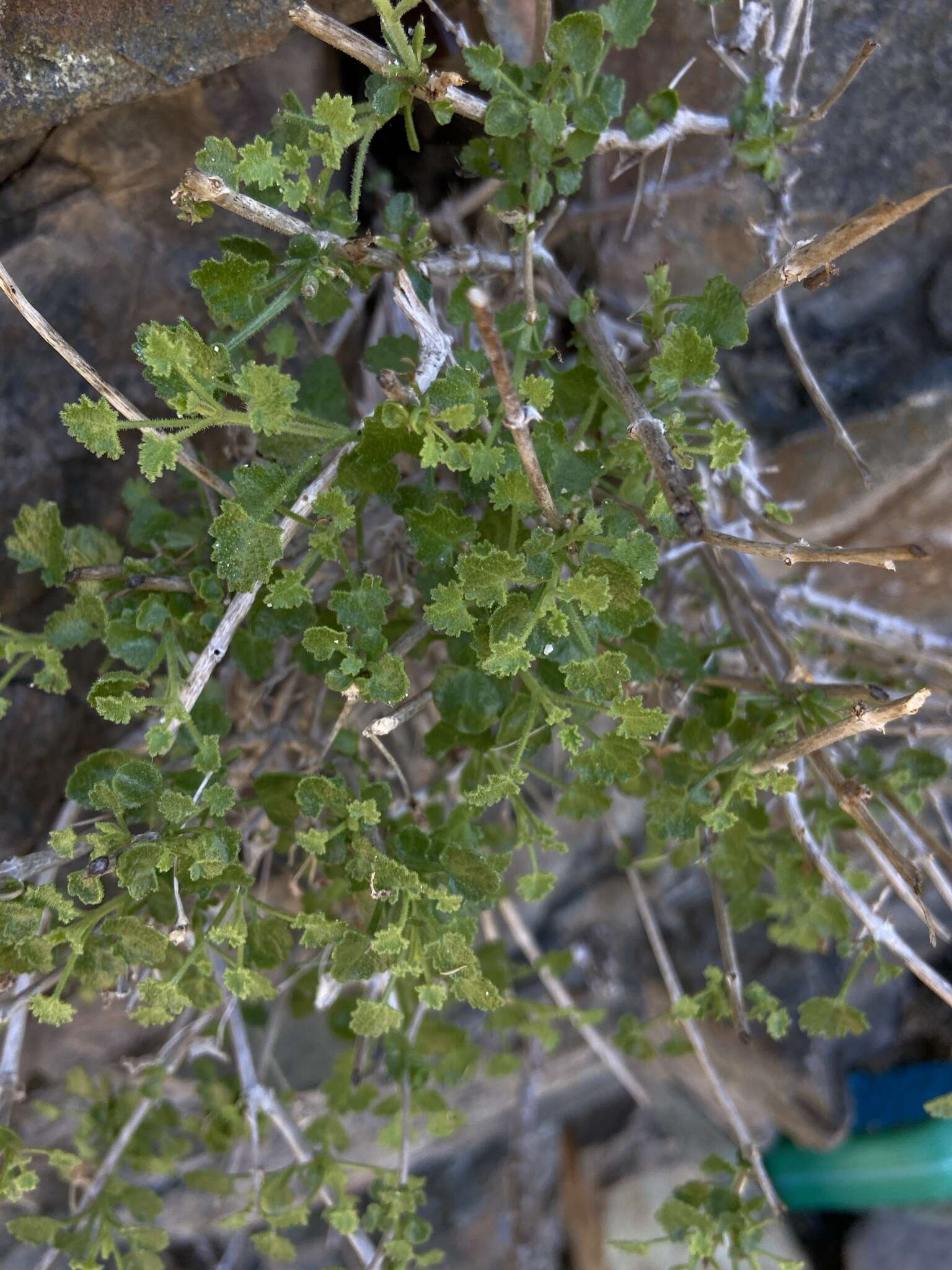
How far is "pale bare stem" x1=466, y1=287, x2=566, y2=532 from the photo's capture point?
75 cm

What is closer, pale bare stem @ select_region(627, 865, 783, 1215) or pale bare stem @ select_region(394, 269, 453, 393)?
pale bare stem @ select_region(394, 269, 453, 393)

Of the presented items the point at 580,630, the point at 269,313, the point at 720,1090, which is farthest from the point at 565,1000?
the point at 269,313

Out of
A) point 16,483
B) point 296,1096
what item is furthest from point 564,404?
point 296,1096

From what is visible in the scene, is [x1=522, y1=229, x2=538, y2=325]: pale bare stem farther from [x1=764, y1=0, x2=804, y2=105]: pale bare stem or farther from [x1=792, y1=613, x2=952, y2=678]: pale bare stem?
[x1=792, y1=613, x2=952, y2=678]: pale bare stem

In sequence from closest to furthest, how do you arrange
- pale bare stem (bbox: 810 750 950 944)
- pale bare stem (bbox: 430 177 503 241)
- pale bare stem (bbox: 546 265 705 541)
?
pale bare stem (bbox: 546 265 705 541), pale bare stem (bbox: 810 750 950 944), pale bare stem (bbox: 430 177 503 241)

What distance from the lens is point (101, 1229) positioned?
1.34m

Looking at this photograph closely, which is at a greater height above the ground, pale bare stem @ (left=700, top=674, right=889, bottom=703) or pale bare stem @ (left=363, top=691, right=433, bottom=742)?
pale bare stem @ (left=363, top=691, right=433, bottom=742)

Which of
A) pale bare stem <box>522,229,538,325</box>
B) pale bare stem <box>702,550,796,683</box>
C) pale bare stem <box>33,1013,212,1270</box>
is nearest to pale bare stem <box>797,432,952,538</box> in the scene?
pale bare stem <box>702,550,796,683</box>

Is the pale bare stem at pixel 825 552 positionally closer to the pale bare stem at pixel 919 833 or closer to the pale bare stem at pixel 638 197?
the pale bare stem at pixel 919 833

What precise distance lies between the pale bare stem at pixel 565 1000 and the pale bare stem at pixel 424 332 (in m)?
1.12

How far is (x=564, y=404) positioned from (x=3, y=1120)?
1.19 metres

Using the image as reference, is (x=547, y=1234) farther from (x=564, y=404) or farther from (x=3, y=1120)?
(x=564, y=404)

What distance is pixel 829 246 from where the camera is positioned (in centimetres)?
97

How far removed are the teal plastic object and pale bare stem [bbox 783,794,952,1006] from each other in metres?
1.72
